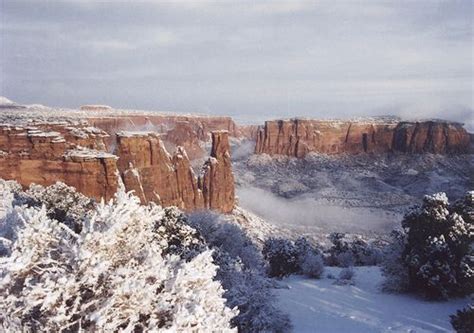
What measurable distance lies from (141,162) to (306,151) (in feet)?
321

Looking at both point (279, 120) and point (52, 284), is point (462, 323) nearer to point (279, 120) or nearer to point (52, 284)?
point (52, 284)

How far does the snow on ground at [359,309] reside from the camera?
53.4 ft

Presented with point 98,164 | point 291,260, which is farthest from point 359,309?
point 98,164

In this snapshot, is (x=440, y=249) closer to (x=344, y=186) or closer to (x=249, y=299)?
(x=249, y=299)

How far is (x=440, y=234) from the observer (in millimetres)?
20625

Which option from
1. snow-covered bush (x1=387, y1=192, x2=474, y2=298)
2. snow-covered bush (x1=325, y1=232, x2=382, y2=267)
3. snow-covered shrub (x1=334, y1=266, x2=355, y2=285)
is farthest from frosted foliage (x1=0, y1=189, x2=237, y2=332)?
snow-covered bush (x1=325, y1=232, x2=382, y2=267)

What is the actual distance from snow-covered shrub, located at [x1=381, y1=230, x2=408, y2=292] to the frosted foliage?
49.0 feet

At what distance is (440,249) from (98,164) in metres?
32.7

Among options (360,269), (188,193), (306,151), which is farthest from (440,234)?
(306,151)

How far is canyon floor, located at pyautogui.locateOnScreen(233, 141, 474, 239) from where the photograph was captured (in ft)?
263

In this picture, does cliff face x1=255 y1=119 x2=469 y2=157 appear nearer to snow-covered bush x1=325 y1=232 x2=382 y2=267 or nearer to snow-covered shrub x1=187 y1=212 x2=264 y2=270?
snow-covered bush x1=325 y1=232 x2=382 y2=267

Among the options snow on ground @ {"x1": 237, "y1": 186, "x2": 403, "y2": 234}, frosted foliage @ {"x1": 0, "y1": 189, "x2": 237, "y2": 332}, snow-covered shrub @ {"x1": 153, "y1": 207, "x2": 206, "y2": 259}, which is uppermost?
frosted foliage @ {"x1": 0, "y1": 189, "x2": 237, "y2": 332}

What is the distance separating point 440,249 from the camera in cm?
1942

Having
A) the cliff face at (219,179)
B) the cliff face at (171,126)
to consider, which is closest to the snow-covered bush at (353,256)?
the cliff face at (219,179)
